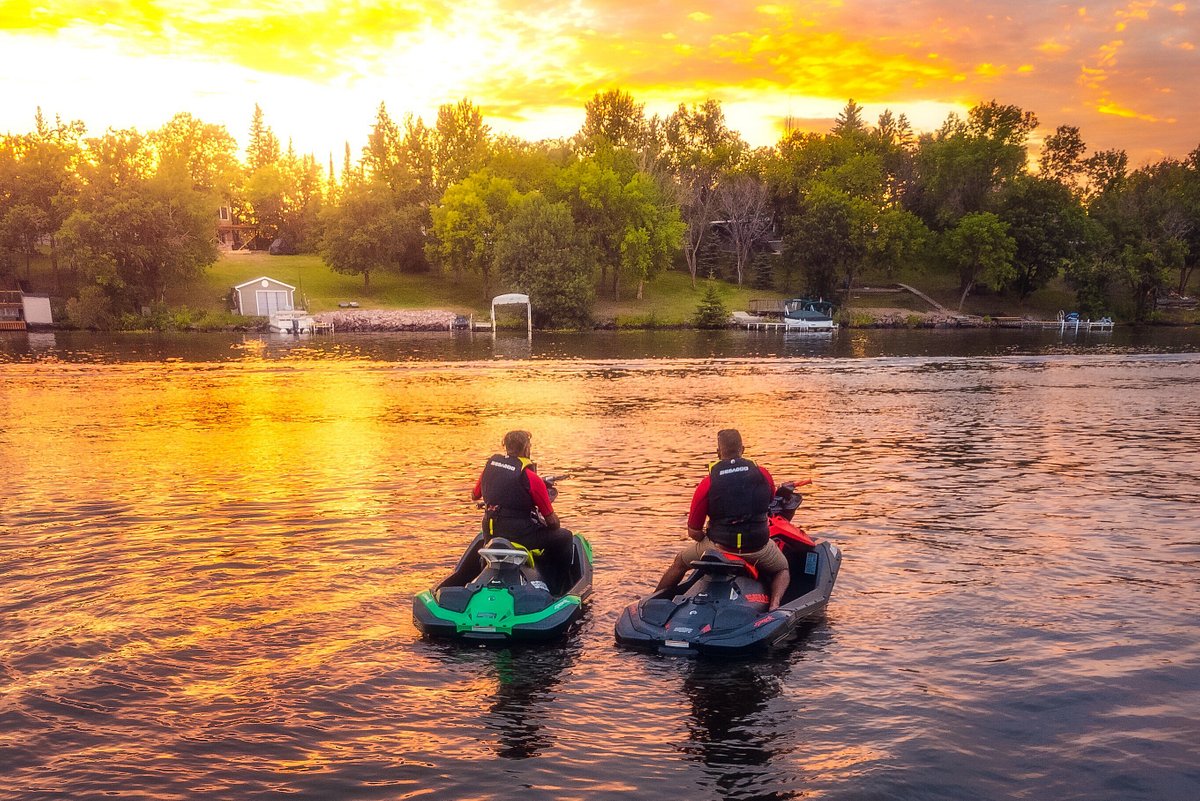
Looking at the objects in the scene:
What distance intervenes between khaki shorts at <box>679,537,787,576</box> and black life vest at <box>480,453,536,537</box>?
2222 millimetres

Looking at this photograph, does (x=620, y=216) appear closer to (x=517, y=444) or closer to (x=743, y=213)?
(x=743, y=213)

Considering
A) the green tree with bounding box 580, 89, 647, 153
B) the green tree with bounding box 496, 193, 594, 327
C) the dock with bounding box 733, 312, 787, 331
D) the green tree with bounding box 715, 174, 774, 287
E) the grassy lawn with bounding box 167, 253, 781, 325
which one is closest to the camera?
the green tree with bounding box 496, 193, 594, 327

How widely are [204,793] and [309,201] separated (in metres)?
132

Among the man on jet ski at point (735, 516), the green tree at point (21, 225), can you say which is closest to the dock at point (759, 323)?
the green tree at point (21, 225)

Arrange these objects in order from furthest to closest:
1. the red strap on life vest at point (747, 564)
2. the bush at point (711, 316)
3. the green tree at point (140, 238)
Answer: the bush at point (711, 316) → the green tree at point (140, 238) → the red strap on life vest at point (747, 564)

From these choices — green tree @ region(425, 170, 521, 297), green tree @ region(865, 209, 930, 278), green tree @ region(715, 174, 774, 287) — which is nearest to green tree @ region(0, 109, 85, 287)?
green tree @ region(425, 170, 521, 297)

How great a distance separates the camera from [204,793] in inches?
331

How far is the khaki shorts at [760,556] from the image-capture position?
11.8 meters

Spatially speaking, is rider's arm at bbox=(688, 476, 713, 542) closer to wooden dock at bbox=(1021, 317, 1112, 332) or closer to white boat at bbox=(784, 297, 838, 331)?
white boat at bbox=(784, 297, 838, 331)

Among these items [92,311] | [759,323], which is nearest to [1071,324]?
[759,323]

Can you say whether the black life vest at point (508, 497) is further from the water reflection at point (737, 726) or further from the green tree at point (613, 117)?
the green tree at point (613, 117)

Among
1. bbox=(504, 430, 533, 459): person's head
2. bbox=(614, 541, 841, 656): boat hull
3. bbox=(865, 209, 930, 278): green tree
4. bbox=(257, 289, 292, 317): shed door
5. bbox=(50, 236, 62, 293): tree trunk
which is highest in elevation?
bbox=(865, 209, 930, 278): green tree

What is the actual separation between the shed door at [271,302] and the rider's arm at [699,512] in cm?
8106

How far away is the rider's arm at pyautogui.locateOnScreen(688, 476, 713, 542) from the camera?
11.7 m
